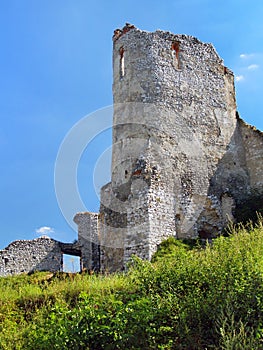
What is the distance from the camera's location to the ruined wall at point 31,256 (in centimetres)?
2442

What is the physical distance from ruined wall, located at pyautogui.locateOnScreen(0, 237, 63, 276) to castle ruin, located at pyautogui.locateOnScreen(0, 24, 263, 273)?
768 cm

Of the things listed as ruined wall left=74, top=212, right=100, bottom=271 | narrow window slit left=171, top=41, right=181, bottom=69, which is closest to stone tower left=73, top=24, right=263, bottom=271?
narrow window slit left=171, top=41, right=181, bottom=69

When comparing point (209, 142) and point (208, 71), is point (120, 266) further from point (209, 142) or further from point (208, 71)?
point (208, 71)

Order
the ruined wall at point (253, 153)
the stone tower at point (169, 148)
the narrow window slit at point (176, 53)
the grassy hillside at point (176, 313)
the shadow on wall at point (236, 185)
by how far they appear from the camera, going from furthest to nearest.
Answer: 1. the narrow window slit at point (176, 53)
2. the ruined wall at point (253, 153)
3. the shadow on wall at point (236, 185)
4. the stone tower at point (169, 148)
5. the grassy hillside at point (176, 313)

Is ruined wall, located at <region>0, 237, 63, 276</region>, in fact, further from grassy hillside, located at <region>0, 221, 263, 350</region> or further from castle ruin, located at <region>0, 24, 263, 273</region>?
grassy hillside, located at <region>0, 221, 263, 350</region>

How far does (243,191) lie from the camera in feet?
61.6

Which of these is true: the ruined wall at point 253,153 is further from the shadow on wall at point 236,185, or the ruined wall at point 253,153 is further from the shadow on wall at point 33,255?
the shadow on wall at point 33,255

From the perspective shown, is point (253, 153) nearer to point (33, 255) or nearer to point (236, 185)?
point (236, 185)

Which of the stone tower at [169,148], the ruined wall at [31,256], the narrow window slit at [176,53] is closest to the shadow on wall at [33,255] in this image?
the ruined wall at [31,256]

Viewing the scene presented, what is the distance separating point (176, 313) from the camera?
7699 mm

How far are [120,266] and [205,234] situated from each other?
333cm

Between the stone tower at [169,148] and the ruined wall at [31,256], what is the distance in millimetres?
7603

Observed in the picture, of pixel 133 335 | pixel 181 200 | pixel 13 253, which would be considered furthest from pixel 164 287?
pixel 13 253

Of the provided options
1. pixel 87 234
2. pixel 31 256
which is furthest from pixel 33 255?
pixel 87 234
